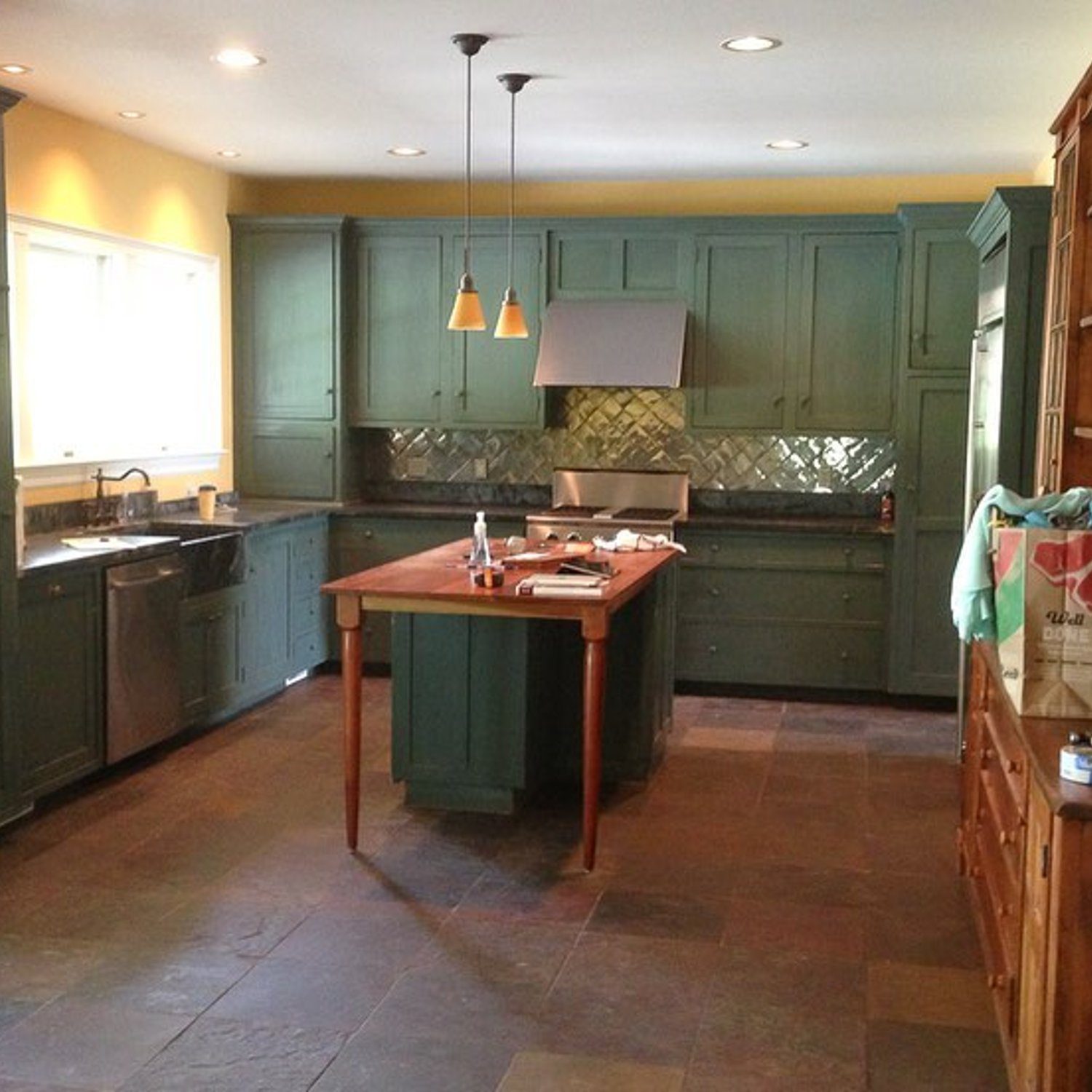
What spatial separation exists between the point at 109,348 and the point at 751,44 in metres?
3.25

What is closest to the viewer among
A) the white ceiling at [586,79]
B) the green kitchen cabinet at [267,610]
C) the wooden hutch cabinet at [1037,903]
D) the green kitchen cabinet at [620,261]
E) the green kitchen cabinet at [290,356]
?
the wooden hutch cabinet at [1037,903]

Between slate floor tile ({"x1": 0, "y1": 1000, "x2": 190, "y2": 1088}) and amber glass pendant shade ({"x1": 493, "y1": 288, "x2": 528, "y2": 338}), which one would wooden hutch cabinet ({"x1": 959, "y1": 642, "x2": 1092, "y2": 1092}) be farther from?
amber glass pendant shade ({"x1": 493, "y1": 288, "x2": 528, "y2": 338})

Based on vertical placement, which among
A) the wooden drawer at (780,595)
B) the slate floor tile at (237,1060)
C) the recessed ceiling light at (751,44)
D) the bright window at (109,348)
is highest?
the recessed ceiling light at (751,44)

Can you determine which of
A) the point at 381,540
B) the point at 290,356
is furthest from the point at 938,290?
the point at 290,356

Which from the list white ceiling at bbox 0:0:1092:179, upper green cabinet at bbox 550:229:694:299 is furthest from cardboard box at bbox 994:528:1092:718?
upper green cabinet at bbox 550:229:694:299

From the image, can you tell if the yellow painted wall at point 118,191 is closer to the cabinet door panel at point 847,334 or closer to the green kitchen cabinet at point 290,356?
the green kitchen cabinet at point 290,356

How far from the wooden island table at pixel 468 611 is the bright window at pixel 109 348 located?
178 centimetres

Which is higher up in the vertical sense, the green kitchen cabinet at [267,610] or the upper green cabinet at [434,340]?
the upper green cabinet at [434,340]

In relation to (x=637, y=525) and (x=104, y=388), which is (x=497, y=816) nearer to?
(x=637, y=525)

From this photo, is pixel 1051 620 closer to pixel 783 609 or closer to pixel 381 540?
pixel 783 609

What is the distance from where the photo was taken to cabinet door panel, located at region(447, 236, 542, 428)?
7.09 m

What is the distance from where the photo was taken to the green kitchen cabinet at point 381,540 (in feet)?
23.2

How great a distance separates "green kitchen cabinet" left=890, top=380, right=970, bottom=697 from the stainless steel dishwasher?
327cm

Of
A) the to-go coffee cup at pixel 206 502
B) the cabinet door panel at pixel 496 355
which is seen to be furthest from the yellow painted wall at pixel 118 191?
the cabinet door panel at pixel 496 355
